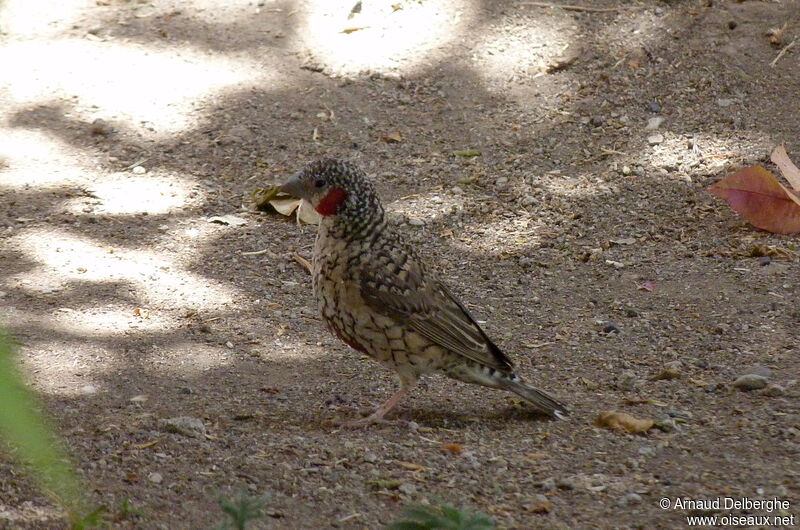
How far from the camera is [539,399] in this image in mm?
4227

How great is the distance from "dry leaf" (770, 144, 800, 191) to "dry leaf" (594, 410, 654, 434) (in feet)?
7.95

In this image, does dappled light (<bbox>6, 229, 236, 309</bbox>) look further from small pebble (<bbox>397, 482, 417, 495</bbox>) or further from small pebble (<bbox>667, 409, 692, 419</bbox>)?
small pebble (<bbox>667, 409, 692, 419</bbox>)

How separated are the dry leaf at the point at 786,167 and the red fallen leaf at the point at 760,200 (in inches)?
2.6

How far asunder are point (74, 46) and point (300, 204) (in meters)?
2.70

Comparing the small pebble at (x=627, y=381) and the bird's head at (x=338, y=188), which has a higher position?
the bird's head at (x=338, y=188)

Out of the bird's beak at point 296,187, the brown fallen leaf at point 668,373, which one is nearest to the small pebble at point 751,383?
the brown fallen leaf at point 668,373

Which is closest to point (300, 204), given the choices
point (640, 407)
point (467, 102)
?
point (467, 102)

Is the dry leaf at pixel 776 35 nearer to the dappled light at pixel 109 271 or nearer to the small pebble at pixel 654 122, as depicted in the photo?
the small pebble at pixel 654 122

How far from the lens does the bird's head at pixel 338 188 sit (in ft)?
14.4

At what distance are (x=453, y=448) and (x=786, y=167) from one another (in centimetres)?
315

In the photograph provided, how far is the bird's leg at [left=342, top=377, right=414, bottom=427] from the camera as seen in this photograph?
167 inches

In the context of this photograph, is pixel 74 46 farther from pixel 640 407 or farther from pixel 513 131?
pixel 640 407

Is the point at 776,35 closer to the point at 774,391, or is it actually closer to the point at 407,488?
the point at 774,391

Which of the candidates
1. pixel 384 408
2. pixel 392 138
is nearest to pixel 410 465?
pixel 384 408
